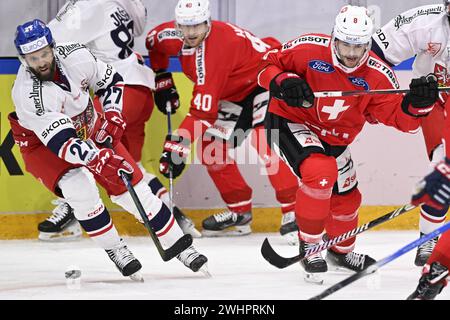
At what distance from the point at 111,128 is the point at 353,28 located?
1043 mm

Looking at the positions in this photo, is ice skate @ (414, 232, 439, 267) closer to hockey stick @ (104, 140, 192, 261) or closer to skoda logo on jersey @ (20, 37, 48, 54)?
hockey stick @ (104, 140, 192, 261)

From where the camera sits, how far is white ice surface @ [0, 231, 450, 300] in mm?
4266

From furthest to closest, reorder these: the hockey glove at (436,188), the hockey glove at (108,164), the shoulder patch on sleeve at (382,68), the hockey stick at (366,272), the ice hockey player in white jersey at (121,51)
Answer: the ice hockey player in white jersey at (121,51)
the shoulder patch on sleeve at (382,68)
the hockey glove at (108,164)
the hockey stick at (366,272)
the hockey glove at (436,188)

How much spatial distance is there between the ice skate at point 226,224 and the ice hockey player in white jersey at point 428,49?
45.3 inches

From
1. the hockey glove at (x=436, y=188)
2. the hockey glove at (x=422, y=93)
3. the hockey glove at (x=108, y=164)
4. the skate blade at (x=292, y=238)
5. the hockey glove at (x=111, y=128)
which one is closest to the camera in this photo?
the hockey glove at (x=436, y=188)

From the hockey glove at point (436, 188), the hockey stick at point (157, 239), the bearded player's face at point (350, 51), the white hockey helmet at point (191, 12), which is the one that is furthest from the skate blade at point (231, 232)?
the hockey glove at point (436, 188)

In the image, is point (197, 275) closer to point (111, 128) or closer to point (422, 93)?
point (111, 128)

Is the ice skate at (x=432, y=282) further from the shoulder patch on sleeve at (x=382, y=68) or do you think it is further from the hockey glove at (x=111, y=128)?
the hockey glove at (x=111, y=128)

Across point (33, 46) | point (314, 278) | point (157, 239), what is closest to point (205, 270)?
point (157, 239)

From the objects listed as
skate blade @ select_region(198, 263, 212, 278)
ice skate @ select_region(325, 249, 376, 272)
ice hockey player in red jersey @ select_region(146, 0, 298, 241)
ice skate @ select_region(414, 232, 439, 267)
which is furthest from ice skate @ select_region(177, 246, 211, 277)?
ice skate @ select_region(414, 232, 439, 267)

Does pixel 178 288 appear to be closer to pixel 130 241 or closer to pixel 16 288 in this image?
pixel 16 288

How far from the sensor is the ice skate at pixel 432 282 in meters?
3.62
